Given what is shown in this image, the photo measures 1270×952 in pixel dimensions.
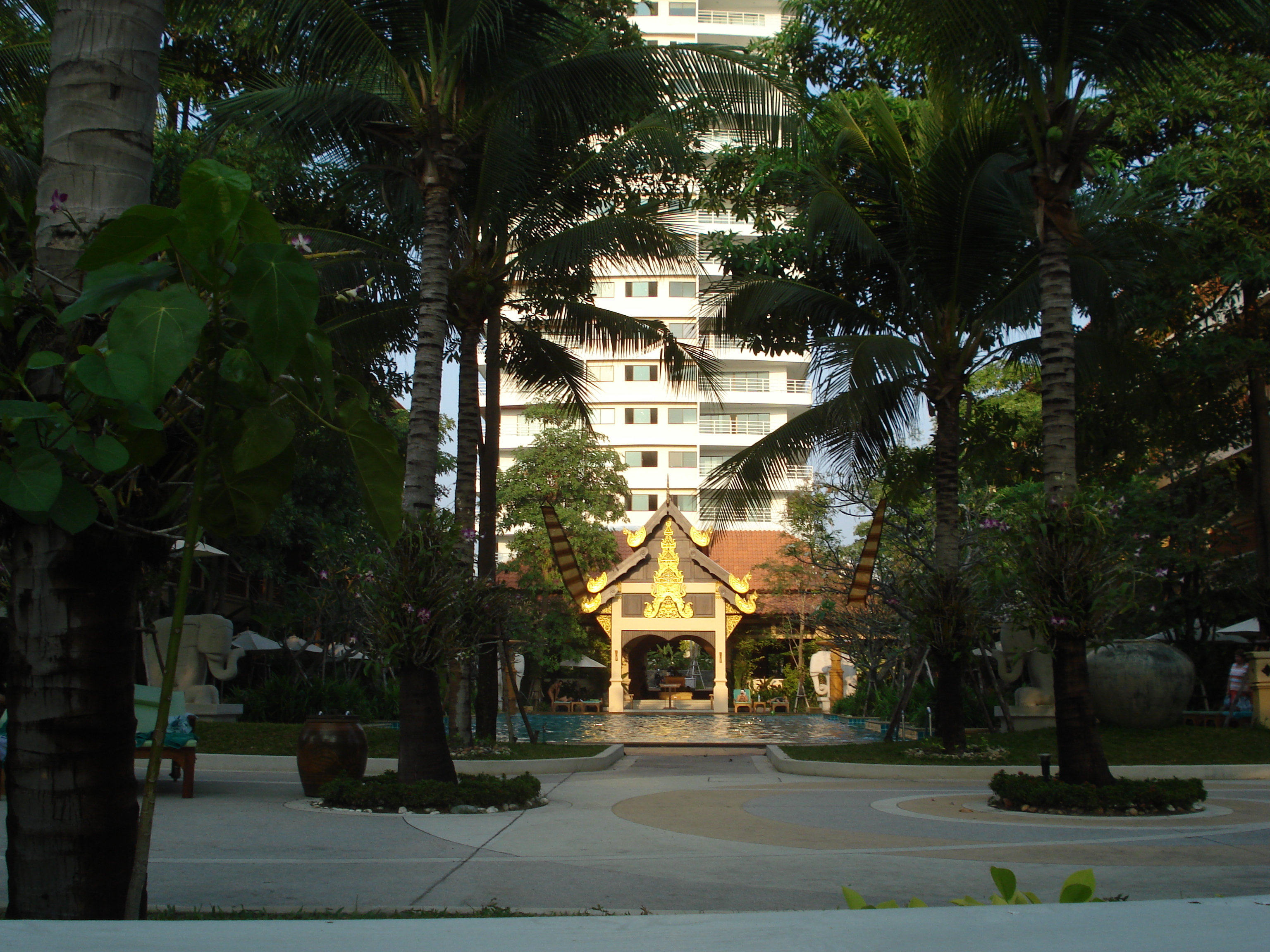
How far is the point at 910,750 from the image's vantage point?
15375 millimetres

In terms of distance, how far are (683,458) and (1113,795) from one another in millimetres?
54779

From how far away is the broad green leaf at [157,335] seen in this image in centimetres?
242

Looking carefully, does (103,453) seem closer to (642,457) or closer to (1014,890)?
(1014,890)

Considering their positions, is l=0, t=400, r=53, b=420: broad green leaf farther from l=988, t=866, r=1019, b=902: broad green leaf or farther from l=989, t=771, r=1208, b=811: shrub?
l=989, t=771, r=1208, b=811: shrub

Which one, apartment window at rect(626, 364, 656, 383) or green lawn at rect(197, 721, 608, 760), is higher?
apartment window at rect(626, 364, 656, 383)

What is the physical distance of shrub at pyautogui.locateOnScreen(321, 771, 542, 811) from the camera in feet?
30.8

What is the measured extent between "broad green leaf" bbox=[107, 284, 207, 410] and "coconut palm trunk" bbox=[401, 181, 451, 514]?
25.0ft

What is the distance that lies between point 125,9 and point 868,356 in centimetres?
1153

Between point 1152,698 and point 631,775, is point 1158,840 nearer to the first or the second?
point 631,775

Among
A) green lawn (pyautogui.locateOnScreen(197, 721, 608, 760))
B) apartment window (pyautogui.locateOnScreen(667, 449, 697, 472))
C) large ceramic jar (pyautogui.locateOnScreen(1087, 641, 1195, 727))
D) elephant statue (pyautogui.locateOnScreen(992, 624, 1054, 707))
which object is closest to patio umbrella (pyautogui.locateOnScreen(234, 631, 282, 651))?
green lawn (pyautogui.locateOnScreen(197, 721, 608, 760))

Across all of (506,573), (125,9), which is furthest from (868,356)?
(506,573)

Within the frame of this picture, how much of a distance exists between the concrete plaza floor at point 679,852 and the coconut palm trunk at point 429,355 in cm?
314

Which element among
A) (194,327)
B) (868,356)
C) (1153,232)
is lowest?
(194,327)

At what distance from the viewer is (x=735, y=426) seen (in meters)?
65.9
